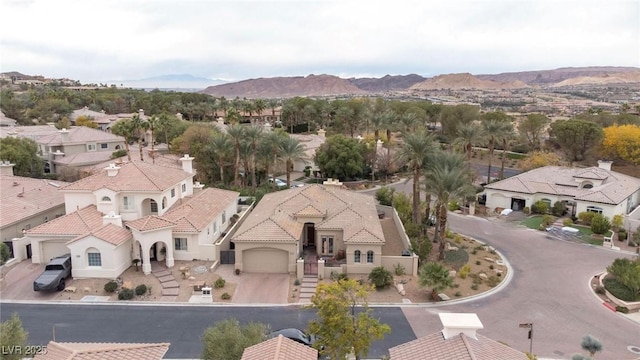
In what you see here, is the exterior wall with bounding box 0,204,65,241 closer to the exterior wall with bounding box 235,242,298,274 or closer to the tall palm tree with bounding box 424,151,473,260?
the exterior wall with bounding box 235,242,298,274

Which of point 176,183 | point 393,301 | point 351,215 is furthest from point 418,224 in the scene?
point 176,183

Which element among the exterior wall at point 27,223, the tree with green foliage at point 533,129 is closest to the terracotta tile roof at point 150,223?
the exterior wall at point 27,223

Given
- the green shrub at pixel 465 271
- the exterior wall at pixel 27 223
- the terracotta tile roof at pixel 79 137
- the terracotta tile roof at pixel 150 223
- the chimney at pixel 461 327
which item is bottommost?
the green shrub at pixel 465 271

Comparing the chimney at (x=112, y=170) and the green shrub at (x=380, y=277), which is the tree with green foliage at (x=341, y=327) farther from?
the chimney at (x=112, y=170)

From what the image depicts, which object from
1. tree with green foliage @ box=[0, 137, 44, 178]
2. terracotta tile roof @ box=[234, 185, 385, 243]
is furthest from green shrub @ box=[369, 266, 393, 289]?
tree with green foliage @ box=[0, 137, 44, 178]

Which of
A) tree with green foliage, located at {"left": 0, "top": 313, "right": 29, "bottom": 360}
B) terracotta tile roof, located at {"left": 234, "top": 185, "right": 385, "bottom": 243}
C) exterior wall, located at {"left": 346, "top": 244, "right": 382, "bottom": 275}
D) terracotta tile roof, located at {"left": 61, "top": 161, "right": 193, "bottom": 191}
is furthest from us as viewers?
terracotta tile roof, located at {"left": 61, "top": 161, "right": 193, "bottom": 191}

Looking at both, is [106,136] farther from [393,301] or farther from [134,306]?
[393,301]
